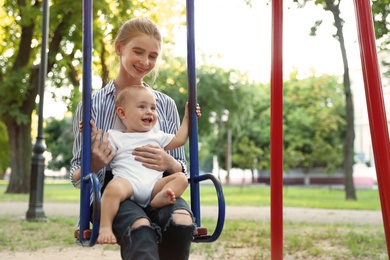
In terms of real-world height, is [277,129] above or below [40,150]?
below

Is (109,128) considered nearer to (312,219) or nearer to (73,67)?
(312,219)

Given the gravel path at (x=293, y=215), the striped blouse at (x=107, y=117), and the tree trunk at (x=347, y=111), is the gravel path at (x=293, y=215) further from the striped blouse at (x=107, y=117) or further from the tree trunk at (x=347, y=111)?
the striped blouse at (x=107, y=117)

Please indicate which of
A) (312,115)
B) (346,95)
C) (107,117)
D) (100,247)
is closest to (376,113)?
(107,117)

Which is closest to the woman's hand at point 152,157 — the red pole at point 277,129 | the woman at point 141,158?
the woman at point 141,158

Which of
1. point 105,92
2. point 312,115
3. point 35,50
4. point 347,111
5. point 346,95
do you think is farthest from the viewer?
point 312,115

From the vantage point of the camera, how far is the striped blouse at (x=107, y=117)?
→ 327 centimetres

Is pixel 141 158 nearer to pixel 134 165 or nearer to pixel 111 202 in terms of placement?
pixel 134 165

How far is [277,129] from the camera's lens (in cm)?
353

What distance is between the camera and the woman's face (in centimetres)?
329

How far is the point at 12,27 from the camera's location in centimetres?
1905

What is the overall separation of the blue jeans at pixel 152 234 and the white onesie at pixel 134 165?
78 millimetres

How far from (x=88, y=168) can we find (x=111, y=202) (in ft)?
0.68

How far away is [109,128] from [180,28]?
1448 cm

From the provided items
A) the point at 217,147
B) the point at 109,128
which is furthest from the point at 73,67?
the point at 217,147
